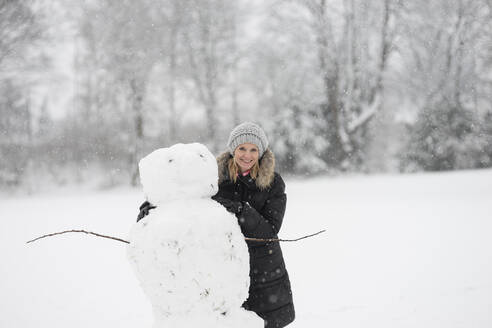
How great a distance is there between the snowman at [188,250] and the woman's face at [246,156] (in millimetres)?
604

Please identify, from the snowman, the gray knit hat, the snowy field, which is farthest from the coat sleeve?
the snowy field

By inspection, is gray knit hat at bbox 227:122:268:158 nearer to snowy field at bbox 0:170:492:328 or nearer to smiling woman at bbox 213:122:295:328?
smiling woman at bbox 213:122:295:328

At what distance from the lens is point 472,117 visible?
14.9 metres

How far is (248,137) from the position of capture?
6.84 feet

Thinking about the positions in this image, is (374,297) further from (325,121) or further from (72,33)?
(72,33)

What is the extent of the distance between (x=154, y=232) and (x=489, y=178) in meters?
13.1

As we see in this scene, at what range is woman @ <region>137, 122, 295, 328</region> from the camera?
194cm

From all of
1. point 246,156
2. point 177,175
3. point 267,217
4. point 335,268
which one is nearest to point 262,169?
point 246,156

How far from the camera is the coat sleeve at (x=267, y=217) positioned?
1.56 meters

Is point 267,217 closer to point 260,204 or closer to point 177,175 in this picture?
point 260,204

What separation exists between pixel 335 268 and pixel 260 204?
343cm

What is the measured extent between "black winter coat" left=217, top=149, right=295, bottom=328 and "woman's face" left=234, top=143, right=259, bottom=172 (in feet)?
0.22

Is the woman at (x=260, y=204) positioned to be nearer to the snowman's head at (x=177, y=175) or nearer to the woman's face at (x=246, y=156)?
the woman's face at (x=246, y=156)

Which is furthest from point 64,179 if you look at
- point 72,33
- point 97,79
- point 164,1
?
point 164,1
